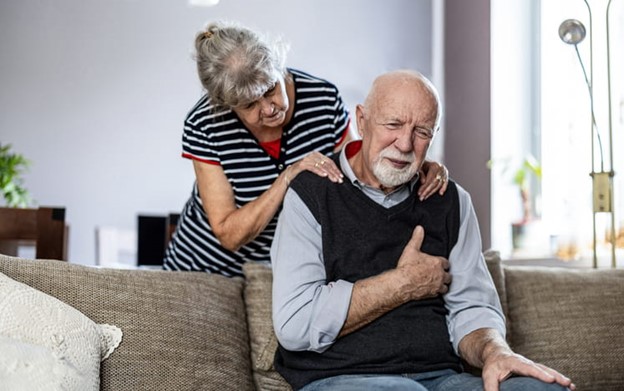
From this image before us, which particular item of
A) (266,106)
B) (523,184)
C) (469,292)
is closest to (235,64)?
(266,106)

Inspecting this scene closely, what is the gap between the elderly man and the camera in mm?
1919

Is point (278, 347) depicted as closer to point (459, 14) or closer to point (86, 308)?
point (86, 308)

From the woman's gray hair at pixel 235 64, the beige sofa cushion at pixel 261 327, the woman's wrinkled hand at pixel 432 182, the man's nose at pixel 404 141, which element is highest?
the woman's gray hair at pixel 235 64

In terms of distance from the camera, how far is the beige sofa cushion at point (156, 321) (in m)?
1.97

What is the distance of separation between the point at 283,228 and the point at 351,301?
0.25 metres

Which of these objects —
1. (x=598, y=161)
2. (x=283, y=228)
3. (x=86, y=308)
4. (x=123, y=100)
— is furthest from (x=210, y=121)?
(x=123, y=100)

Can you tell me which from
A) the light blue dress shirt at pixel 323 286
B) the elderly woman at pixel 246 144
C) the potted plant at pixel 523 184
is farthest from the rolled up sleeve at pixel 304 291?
the potted plant at pixel 523 184

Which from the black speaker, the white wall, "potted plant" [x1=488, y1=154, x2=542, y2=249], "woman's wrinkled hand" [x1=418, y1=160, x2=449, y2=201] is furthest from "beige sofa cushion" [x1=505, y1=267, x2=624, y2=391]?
the white wall

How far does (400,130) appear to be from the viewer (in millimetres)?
2004

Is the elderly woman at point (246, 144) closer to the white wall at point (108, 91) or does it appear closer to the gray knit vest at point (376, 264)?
the gray knit vest at point (376, 264)

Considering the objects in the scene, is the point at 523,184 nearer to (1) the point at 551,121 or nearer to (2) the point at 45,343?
(1) the point at 551,121

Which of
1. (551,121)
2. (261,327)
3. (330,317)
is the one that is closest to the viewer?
(330,317)

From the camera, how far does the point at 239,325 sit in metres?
2.21

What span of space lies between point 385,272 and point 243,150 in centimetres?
61
